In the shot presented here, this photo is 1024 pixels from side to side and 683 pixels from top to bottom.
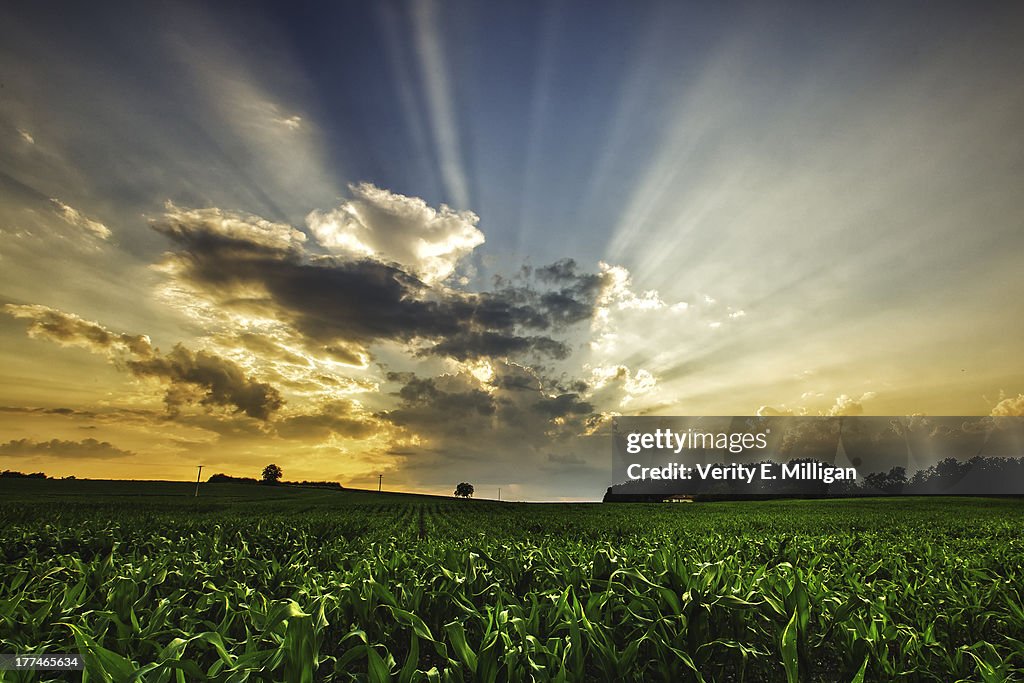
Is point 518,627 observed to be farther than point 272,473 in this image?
No

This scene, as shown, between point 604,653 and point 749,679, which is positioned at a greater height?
point 604,653

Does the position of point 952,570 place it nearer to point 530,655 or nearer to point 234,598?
point 530,655

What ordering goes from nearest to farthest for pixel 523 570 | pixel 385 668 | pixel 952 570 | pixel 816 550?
1. pixel 385 668
2. pixel 523 570
3. pixel 952 570
4. pixel 816 550

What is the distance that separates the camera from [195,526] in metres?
15.2

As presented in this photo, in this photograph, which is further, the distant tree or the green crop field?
the distant tree

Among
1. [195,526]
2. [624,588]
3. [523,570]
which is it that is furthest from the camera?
[195,526]

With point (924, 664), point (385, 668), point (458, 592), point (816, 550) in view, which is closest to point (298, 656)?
point (385, 668)

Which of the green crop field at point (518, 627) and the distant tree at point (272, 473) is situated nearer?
the green crop field at point (518, 627)

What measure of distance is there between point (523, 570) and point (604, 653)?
72.3 inches

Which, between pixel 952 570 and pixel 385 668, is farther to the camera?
pixel 952 570

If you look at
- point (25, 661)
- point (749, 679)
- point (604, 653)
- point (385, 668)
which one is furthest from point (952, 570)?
point (25, 661)

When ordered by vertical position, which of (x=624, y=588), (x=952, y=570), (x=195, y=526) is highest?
(x=624, y=588)

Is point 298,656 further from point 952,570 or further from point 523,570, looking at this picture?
point 952,570

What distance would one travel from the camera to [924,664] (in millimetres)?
2826
